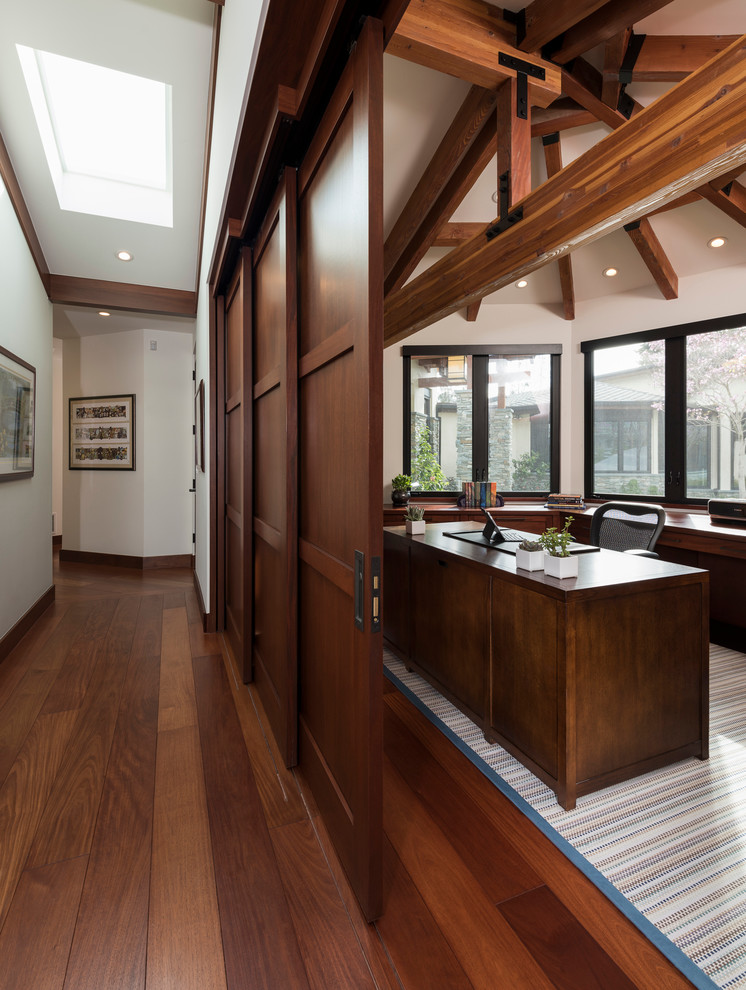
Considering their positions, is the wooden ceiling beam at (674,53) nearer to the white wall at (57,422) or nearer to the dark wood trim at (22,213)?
the dark wood trim at (22,213)

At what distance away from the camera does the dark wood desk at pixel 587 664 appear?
5.54ft

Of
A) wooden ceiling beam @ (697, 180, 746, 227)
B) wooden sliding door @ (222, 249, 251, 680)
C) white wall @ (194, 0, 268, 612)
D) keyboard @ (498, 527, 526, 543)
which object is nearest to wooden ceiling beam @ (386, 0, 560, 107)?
white wall @ (194, 0, 268, 612)

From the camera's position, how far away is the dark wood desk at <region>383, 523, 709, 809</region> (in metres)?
1.69

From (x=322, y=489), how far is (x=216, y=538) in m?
1.92

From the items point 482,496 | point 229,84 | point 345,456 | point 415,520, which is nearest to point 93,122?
point 229,84

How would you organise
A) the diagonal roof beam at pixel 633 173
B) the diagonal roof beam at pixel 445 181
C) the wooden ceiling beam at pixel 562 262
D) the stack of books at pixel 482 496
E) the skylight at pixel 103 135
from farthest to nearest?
the stack of books at pixel 482 496
the wooden ceiling beam at pixel 562 262
the diagonal roof beam at pixel 445 181
the skylight at pixel 103 135
the diagonal roof beam at pixel 633 173

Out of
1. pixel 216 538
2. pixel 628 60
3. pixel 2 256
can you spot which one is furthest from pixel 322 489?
pixel 628 60

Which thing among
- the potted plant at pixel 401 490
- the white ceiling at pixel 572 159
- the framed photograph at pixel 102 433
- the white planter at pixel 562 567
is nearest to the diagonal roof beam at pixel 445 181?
the white ceiling at pixel 572 159

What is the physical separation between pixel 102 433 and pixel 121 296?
1.90m

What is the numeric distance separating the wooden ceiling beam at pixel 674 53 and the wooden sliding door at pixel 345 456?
2.41 metres

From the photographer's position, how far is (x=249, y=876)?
4.62 ft

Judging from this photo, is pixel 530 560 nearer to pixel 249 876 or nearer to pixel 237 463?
pixel 249 876

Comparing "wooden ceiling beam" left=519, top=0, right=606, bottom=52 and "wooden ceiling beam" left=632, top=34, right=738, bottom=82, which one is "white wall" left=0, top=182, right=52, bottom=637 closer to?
"wooden ceiling beam" left=519, top=0, right=606, bottom=52

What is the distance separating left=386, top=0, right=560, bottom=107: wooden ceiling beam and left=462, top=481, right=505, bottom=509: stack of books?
2942 mm
